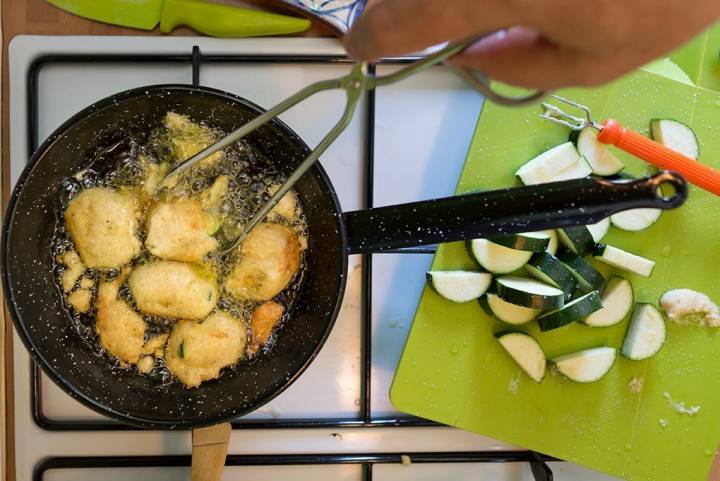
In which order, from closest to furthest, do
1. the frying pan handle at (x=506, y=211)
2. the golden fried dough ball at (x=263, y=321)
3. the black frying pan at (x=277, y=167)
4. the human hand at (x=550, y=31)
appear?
1. the human hand at (x=550, y=31)
2. the frying pan handle at (x=506, y=211)
3. the black frying pan at (x=277, y=167)
4. the golden fried dough ball at (x=263, y=321)

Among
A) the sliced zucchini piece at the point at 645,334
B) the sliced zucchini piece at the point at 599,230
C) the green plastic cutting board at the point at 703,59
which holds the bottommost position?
the sliced zucchini piece at the point at 645,334

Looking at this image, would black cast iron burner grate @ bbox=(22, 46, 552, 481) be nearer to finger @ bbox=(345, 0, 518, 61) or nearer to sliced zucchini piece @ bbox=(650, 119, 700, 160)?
sliced zucchini piece @ bbox=(650, 119, 700, 160)

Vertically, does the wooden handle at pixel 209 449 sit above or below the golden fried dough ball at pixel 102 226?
below

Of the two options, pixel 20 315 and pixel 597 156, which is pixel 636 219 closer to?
pixel 597 156

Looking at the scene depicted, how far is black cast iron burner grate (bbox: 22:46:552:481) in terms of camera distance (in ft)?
2.93

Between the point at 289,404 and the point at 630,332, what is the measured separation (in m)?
0.52

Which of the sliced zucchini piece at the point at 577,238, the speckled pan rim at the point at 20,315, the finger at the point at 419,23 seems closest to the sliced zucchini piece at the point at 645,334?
the sliced zucchini piece at the point at 577,238

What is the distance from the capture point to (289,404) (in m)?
0.96

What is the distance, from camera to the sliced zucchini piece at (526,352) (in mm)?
898

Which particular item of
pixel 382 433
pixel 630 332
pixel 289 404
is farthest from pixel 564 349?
pixel 289 404

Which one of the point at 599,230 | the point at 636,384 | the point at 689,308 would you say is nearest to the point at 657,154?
the point at 599,230

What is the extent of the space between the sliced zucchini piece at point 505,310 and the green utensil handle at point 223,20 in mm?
473

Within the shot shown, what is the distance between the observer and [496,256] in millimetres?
890

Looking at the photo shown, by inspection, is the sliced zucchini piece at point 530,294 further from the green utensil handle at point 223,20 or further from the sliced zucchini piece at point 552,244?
the green utensil handle at point 223,20
